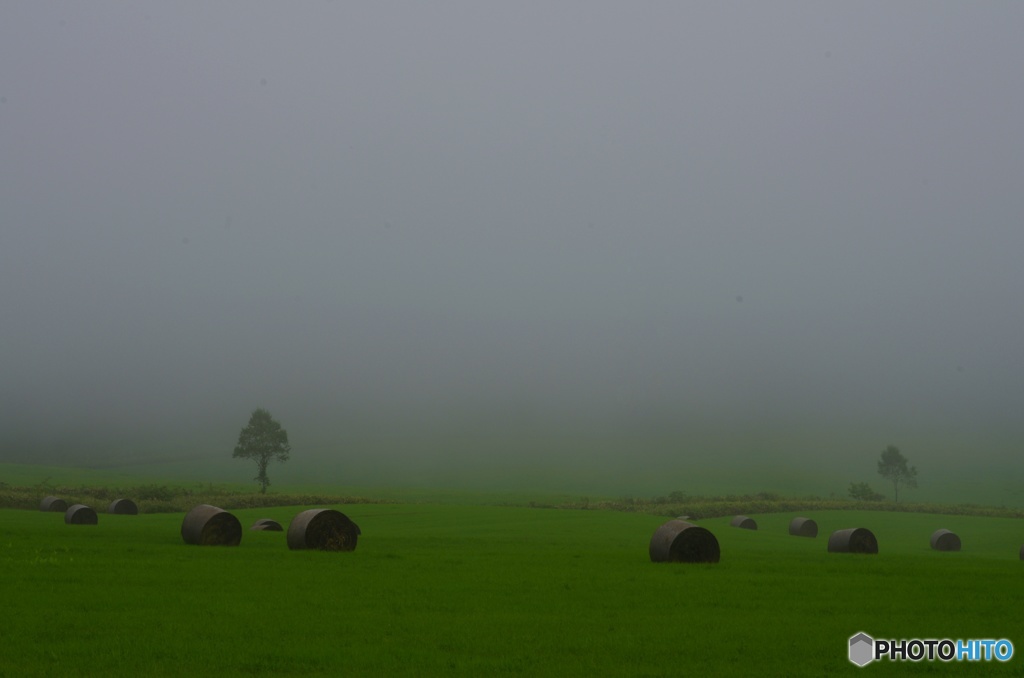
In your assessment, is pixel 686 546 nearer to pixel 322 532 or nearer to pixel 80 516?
pixel 322 532

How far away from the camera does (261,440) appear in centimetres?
9575

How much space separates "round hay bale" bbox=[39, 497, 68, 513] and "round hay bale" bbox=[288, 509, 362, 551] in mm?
28465

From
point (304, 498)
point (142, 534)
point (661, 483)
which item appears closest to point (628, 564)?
point (142, 534)

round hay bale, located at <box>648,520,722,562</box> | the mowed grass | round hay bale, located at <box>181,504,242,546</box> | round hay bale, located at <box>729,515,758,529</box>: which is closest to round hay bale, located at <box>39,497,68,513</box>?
the mowed grass

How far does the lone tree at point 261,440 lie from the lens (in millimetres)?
94938

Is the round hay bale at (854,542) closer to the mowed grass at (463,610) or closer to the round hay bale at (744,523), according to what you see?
the mowed grass at (463,610)

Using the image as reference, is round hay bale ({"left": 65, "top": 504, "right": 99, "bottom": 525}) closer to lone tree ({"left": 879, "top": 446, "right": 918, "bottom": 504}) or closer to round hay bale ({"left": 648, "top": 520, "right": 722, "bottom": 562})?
round hay bale ({"left": 648, "top": 520, "right": 722, "bottom": 562})

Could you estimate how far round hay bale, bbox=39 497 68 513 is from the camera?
46.0 meters

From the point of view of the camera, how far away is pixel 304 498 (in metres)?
61.8

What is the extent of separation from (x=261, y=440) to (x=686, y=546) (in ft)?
266

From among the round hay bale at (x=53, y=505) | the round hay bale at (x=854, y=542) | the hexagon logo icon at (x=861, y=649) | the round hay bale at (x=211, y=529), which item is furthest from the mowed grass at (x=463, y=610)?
the round hay bale at (x=53, y=505)

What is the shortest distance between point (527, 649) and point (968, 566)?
17.6 metres

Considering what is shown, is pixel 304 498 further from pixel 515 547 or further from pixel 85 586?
pixel 85 586

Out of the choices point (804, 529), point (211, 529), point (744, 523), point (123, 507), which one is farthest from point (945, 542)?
point (123, 507)
